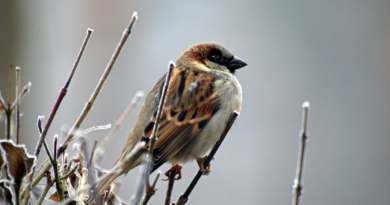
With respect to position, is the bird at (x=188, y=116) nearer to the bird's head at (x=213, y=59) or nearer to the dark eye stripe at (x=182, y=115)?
the dark eye stripe at (x=182, y=115)

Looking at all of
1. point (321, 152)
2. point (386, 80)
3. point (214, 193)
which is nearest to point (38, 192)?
point (214, 193)

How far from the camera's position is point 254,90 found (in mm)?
5289

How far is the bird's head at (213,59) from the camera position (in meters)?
2.66

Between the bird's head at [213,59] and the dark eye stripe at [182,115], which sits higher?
the bird's head at [213,59]

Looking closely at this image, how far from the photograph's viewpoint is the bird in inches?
81.0

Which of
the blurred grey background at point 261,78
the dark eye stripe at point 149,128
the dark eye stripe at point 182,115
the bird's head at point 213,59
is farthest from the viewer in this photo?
the blurred grey background at point 261,78

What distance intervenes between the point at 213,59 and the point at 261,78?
278 centimetres

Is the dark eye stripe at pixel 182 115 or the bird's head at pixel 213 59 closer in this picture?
the dark eye stripe at pixel 182 115

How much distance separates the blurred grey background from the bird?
2252 mm

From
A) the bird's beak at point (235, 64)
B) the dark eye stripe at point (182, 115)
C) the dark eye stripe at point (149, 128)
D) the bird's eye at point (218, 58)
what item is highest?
the bird's eye at point (218, 58)

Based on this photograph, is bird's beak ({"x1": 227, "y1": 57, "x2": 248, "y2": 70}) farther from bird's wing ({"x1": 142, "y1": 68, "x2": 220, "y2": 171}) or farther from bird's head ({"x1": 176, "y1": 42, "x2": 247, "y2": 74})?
bird's wing ({"x1": 142, "y1": 68, "x2": 220, "y2": 171})

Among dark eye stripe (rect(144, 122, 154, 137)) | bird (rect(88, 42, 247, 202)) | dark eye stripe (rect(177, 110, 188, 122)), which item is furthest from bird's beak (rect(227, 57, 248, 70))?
dark eye stripe (rect(144, 122, 154, 137))

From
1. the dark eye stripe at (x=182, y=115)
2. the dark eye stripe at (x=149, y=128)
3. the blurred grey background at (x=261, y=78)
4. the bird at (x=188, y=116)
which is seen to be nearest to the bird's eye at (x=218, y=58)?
the bird at (x=188, y=116)

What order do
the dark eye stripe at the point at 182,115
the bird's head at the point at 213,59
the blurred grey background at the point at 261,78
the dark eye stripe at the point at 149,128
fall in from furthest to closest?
1. the blurred grey background at the point at 261,78
2. the bird's head at the point at 213,59
3. the dark eye stripe at the point at 182,115
4. the dark eye stripe at the point at 149,128
